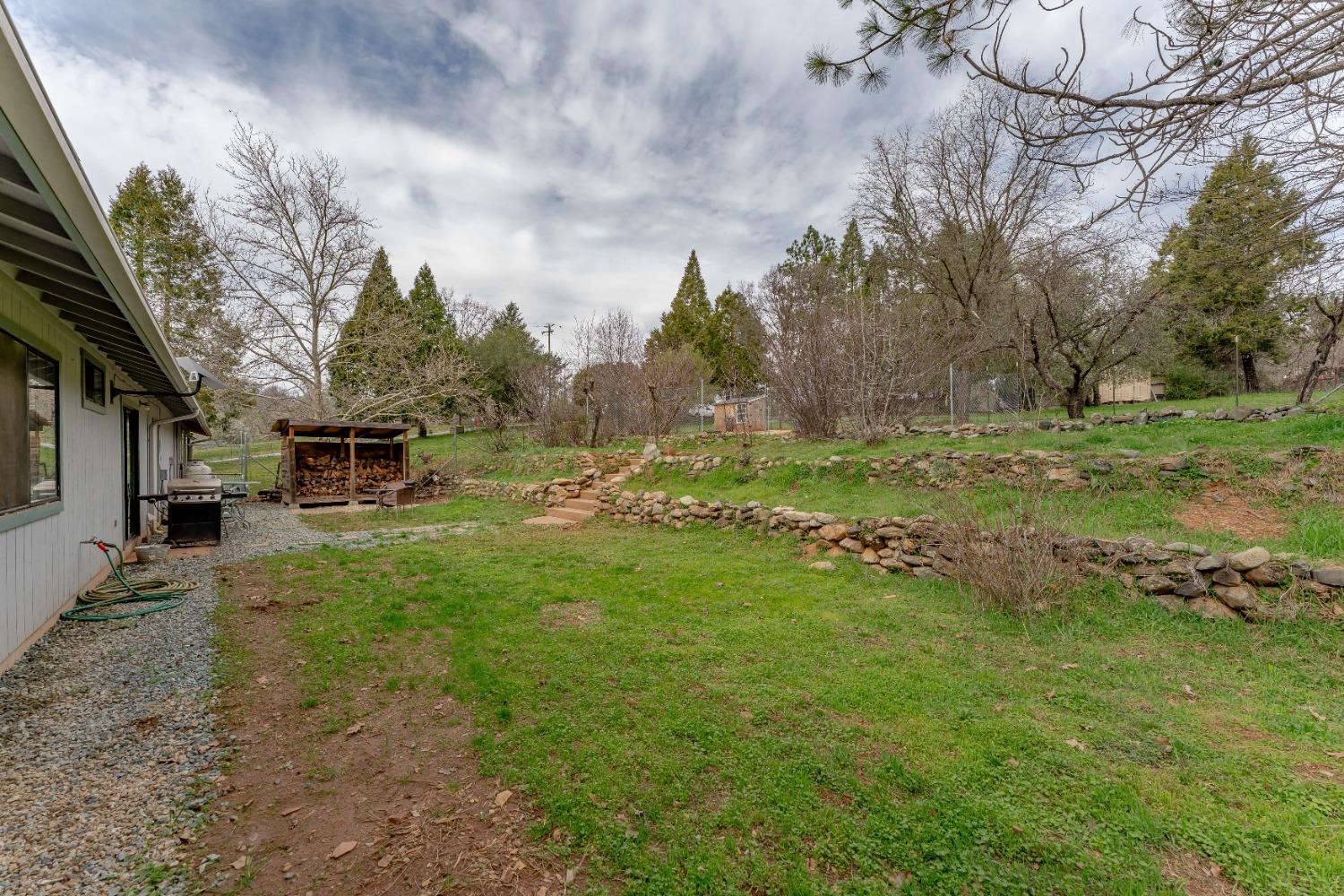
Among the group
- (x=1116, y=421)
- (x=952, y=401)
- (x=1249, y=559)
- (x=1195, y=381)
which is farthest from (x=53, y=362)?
(x=1195, y=381)

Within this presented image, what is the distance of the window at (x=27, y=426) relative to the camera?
331 cm

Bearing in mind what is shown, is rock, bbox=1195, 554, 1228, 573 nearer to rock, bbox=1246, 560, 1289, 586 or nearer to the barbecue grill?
rock, bbox=1246, 560, 1289, 586

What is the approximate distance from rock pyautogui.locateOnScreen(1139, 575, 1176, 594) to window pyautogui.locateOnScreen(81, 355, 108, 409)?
Result: 944 cm

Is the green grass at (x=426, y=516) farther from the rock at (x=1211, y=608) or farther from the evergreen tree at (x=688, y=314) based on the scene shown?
the evergreen tree at (x=688, y=314)

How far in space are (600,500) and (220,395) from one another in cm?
1351

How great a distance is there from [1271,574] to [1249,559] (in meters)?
0.14

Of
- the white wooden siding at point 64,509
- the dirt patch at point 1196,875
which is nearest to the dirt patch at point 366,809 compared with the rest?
the white wooden siding at point 64,509

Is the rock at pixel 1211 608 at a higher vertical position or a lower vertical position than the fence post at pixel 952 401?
lower

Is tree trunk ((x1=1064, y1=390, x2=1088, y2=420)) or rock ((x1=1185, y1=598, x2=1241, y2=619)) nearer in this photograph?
rock ((x1=1185, y1=598, x2=1241, y2=619))

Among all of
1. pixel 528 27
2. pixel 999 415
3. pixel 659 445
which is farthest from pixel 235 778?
pixel 999 415

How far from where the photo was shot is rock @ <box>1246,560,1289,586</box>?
368 centimetres

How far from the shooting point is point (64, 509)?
4320 millimetres

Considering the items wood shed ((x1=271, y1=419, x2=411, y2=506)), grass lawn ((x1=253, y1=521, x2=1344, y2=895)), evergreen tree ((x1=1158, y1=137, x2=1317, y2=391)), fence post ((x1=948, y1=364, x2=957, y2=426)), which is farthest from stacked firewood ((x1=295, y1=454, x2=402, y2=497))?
evergreen tree ((x1=1158, y1=137, x2=1317, y2=391))

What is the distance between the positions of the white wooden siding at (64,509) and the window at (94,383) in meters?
0.10
